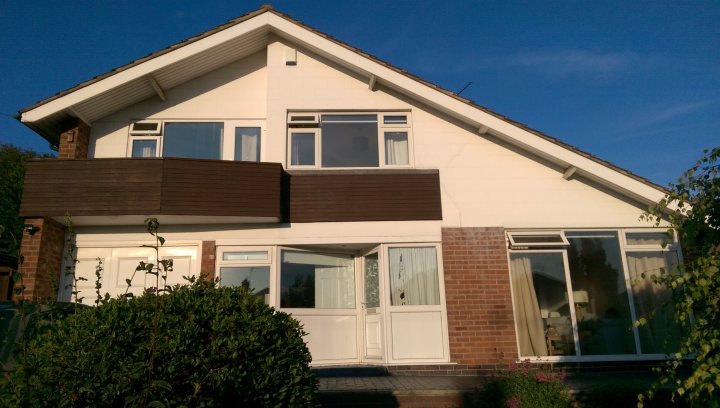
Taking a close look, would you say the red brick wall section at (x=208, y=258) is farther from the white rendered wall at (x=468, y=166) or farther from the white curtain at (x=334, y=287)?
the white rendered wall at (x=468, y=166)

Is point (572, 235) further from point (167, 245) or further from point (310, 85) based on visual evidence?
point (167, 245)

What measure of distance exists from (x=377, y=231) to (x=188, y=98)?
15.9 feet

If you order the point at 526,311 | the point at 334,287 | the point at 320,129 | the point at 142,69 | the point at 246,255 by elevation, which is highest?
the point at 142,69

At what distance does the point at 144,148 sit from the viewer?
10625mm

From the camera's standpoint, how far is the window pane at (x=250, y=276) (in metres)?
9.71

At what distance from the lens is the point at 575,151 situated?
1000cm

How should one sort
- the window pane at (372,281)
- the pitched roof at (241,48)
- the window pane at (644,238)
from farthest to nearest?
the window pane at (644,238) → the window pane at (372,281) → the pitched roof at (241,48)

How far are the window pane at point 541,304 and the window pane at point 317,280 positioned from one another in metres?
3.17

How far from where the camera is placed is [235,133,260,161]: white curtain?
10.7 metres

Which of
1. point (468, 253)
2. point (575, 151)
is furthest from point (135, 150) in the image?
point (575, 151)

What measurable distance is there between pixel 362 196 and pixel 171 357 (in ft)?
21.3

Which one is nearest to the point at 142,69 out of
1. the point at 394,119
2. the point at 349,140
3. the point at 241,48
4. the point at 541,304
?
the point at 241,48

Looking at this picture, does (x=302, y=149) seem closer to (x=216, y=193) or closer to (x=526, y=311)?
(x=216, y=193)

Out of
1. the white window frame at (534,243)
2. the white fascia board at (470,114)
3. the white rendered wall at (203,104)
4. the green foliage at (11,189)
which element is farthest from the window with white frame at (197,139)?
the green foliage at (11,189)
